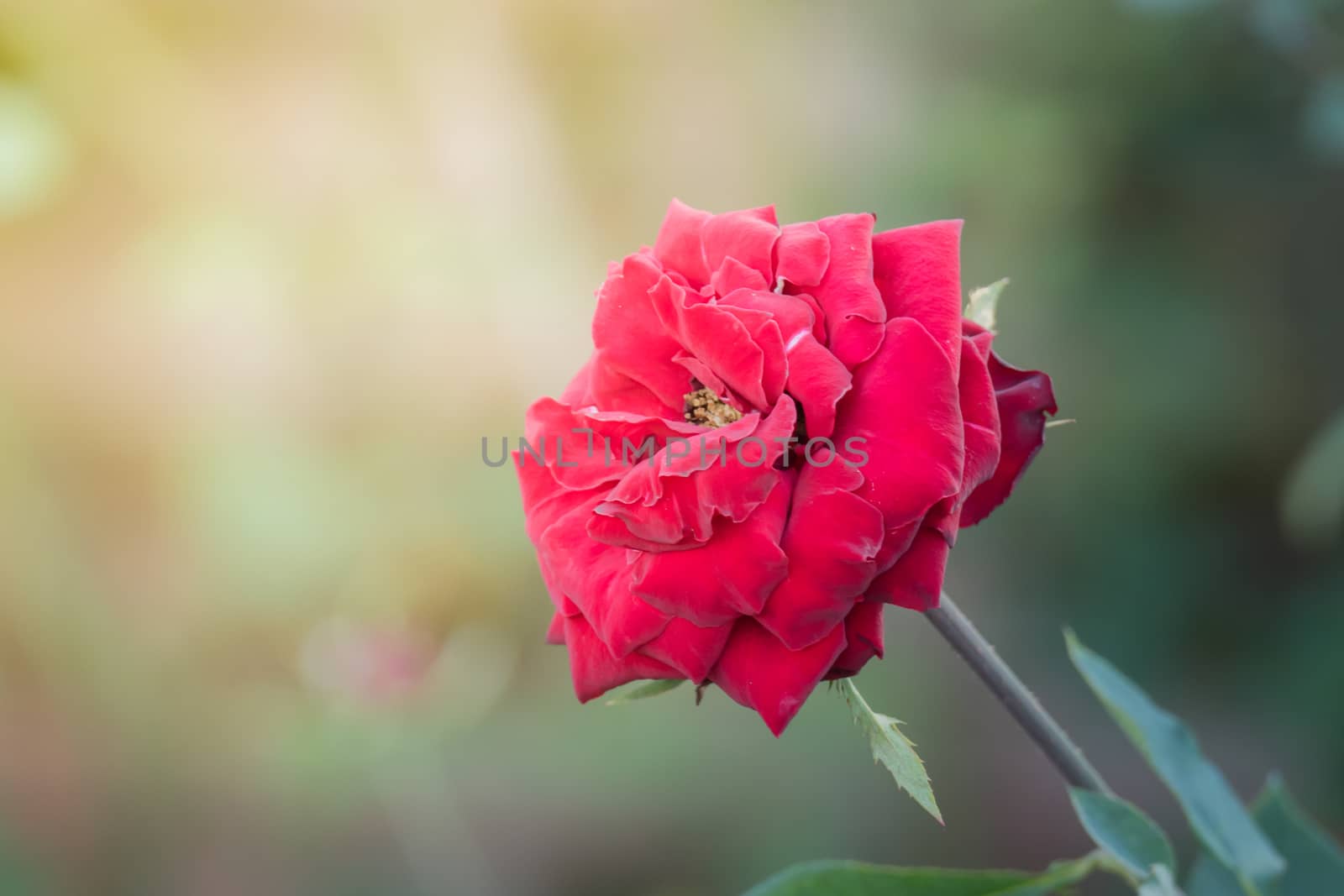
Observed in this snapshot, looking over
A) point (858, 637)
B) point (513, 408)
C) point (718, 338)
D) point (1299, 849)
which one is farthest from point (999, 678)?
point (513, 408)

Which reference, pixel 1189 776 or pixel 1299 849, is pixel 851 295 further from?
pixel 1299 849

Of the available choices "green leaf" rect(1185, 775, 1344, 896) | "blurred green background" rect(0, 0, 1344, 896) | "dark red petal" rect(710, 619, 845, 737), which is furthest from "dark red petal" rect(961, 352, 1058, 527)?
"blurred green background" rect(0, 0, 1344, 896)

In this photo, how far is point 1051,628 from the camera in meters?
1.45

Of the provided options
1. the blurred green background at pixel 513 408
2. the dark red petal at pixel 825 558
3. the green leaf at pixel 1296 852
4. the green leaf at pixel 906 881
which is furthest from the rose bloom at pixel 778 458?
the blurred green background at pixel 513 408

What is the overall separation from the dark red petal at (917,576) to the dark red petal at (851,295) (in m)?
0.07

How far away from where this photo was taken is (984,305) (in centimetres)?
40

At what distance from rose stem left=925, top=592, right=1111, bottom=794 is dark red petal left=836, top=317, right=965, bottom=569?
61 millimetres

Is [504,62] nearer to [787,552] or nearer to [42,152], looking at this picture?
[42,152]

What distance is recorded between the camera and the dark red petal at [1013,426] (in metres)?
0.37

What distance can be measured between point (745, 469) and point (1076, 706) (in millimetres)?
1342

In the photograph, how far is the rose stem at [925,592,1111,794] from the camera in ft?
1.18

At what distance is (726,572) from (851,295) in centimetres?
12

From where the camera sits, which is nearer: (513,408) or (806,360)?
(806,360)

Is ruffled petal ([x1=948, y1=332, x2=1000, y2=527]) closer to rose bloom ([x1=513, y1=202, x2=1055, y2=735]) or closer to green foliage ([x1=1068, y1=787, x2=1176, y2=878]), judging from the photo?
rose bloom ([x1=513, y1=202, x2=1055, y2=735])
